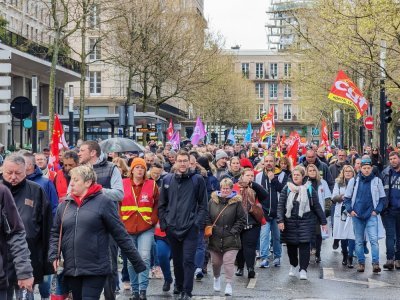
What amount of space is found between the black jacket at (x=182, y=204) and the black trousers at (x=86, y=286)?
3866 mm

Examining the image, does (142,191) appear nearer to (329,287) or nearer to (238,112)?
(329,287)

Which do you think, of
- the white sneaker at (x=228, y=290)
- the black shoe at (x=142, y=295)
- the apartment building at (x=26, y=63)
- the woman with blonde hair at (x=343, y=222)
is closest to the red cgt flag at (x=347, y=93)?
the woman with blonde hair at (x=343, y=222)

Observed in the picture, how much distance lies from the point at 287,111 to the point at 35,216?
152 m

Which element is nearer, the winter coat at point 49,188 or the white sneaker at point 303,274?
the winter coat at point 49,188

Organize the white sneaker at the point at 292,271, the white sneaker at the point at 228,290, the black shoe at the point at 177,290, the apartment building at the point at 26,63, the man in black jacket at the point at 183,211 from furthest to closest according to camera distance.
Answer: the apartment building at the point at 26,63, the white sneaker at the point at 292,271, the white sneaker at the point at 228,290, the black shoe at the point at 177,290, the man in black jacket at the point at 183,211

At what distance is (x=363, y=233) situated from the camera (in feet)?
54.7

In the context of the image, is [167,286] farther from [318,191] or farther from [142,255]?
[318,191]

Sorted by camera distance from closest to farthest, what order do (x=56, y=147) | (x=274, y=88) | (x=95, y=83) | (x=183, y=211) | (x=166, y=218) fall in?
(x=183, y=211) → (x=166, y=218) → (x=56, y=147) → (x=95, y=83) → (x=274, y=88)

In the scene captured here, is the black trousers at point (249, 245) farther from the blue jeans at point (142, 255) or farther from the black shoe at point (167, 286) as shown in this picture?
the blue jeans at point (142, 255)

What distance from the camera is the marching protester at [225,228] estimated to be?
45.6ft

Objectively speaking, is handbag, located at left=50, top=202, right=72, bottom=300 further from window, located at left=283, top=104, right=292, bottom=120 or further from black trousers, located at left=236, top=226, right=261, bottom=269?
window, located at left=283, top=104, right=292, bottom=120

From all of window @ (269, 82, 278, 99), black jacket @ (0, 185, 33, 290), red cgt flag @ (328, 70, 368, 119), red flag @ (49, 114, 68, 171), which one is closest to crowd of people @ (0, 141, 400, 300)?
black jacket @ (0, 185, 33, 290)

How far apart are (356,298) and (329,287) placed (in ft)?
3.77

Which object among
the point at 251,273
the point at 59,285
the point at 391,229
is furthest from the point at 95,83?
the point at 59,285
